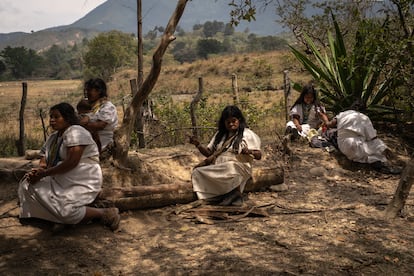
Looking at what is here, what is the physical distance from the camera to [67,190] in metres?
3.64

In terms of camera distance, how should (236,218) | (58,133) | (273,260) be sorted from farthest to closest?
(236,218)
(58,133)
(273,260)

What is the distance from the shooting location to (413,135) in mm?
6902

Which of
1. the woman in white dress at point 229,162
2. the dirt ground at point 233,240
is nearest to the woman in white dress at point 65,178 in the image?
the dirt ground at point 233,240

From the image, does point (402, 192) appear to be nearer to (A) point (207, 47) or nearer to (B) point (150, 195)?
(B) point (150, 195)

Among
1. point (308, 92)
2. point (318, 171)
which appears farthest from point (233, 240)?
point (308, 92)

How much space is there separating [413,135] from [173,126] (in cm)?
447

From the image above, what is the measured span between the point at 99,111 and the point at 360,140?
12.5 feet

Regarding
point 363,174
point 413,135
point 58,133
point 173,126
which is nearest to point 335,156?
point 363,174

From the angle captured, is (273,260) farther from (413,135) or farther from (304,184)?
(413,135)

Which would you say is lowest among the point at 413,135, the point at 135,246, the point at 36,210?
the point at 135,246

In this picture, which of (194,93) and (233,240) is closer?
(233,240)

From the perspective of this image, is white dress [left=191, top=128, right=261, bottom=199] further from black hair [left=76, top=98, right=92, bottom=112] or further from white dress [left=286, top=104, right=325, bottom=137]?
white dress [left=286, top=104, right=325, bottom=137]

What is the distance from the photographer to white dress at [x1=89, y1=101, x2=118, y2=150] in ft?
14.9

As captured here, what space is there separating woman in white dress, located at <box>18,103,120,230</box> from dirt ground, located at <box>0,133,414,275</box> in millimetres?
218
